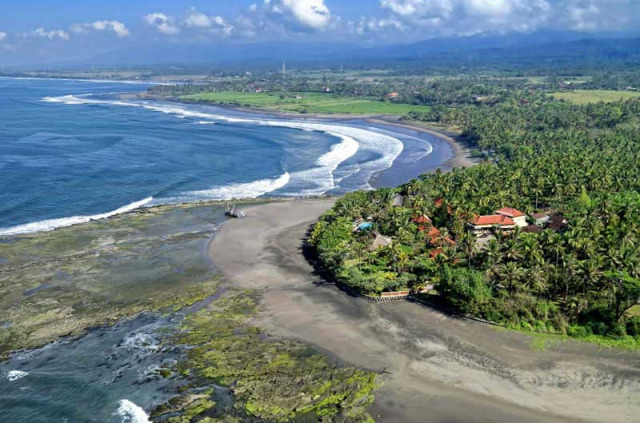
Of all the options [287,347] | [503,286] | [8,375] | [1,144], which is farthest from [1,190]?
[503,286]

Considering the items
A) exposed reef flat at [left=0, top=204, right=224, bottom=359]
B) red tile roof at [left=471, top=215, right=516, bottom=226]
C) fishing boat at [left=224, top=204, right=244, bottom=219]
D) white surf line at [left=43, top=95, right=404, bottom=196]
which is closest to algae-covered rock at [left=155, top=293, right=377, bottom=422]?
exposed reef flat at [left=0, top=204, right=224, bottom=359]

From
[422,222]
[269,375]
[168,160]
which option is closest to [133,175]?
[168,160]

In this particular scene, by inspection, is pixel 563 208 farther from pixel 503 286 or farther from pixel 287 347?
pixel 287 347

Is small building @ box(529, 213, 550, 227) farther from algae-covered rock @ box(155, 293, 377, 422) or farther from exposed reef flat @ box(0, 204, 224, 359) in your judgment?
exposed reef flat @ box(0, 204, 224, 359)

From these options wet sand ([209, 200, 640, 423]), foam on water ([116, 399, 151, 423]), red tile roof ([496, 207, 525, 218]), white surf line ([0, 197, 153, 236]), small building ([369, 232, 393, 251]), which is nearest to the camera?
foam on water ([116, 399, 151, 423])

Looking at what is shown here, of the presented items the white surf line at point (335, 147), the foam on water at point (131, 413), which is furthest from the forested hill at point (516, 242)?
the foam on water at point (131, 413)

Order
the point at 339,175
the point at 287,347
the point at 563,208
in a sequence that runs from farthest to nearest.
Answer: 1. the point at 339,175
2. the point at 563,208
3. the point at 287,347
